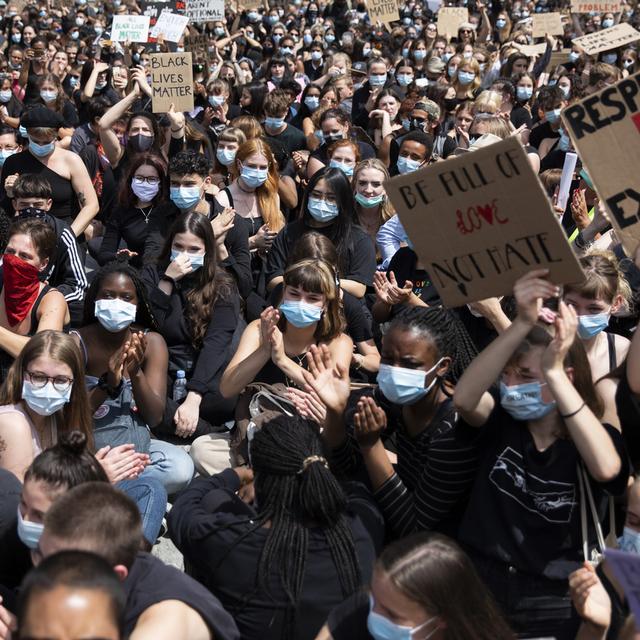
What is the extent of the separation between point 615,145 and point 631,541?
132 cm

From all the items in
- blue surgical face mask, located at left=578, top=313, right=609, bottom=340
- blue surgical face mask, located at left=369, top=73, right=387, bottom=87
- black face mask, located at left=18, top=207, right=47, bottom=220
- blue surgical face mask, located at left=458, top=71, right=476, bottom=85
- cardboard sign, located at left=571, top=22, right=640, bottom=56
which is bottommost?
cardboard sign, located at left=571, top=22, right=640, bottom=56

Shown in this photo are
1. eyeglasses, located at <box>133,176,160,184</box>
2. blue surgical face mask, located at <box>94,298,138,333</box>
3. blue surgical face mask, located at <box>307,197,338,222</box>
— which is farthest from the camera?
eyeglasses, located at <box>133,176,160,184</box>

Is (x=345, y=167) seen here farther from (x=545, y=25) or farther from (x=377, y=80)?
(x=545, y=25)

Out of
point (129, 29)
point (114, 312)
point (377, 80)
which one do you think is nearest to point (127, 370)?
point (114, 312)

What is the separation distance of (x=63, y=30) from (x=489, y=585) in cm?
2180

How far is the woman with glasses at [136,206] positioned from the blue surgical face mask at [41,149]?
0.77 metres

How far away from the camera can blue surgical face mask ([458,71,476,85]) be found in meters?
11.8

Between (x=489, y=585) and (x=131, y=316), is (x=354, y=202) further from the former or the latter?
(x=489, y=585)

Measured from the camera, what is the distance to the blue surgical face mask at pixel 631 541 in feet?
9.99

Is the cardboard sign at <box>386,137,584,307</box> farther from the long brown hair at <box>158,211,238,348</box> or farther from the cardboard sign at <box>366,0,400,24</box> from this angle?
the cardboard sign at <box>366,0,400,24</box>

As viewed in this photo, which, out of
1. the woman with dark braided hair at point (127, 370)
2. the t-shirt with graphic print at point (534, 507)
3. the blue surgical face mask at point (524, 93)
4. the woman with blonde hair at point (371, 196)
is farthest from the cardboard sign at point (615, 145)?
the blue surgical face mask at point (524, 93)

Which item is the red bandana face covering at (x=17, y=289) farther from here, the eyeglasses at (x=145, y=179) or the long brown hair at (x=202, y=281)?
the eyeglasses at (x=145, y=179)

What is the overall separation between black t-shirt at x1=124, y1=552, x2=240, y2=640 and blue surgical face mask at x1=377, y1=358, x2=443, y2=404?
1.07 metres

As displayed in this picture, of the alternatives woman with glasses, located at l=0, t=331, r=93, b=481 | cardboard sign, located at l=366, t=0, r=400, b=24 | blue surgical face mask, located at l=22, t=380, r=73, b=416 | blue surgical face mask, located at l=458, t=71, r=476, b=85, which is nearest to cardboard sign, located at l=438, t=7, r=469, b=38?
cardboard sign, located at l=366, t=0, r=400, b=24
